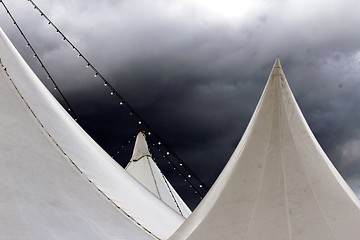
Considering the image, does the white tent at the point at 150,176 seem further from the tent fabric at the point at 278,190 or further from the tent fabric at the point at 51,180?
the tent fabric at the point at 278,190

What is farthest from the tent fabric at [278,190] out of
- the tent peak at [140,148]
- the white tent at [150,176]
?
the tent peak at [140,148]

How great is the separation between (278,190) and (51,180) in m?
1.85

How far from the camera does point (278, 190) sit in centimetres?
388

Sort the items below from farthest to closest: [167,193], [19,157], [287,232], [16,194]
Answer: [167,193], [19,157], [16,194], [287,232]

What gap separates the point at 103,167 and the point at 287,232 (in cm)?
232

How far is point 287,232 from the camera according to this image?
376 centimetres

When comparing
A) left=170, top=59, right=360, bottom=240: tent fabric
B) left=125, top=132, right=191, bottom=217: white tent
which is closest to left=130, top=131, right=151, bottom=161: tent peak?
left=125, top=132, right=191, bottom=217: white tent

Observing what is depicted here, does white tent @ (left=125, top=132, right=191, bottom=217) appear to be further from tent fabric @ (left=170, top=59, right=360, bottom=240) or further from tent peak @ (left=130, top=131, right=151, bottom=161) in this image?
tent fabric @ (left=170, top=59, right=360, bottom=240)

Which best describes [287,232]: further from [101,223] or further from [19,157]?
[19,157]

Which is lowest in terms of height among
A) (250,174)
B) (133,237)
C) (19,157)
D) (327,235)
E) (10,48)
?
(327,235)

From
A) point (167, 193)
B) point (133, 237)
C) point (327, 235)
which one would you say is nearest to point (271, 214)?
point (327, 235)

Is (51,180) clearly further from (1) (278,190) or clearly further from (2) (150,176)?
(2) (150,176)

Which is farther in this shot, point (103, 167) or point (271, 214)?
point (103, 167)

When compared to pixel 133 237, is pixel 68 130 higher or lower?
higher
